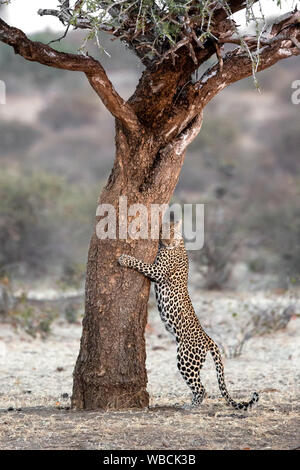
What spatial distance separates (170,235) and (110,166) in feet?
74.9

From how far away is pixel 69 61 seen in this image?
5324 mm

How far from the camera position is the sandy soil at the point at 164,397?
4887 mm

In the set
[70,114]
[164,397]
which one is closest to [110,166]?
[70,114]

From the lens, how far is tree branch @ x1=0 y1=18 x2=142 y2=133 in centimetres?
516

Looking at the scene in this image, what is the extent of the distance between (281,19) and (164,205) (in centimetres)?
185

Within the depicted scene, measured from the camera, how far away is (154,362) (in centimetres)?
878

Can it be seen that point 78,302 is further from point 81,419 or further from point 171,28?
point 171,28

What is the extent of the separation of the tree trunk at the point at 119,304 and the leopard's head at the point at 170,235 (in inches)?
33.6

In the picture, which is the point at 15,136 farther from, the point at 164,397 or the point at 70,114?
the point at 164,397

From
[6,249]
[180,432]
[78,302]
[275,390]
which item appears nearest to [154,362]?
[275,390]

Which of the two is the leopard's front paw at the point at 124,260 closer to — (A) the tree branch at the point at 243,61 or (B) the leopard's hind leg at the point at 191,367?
(B) the leopard's hind leg at the point at 191,367

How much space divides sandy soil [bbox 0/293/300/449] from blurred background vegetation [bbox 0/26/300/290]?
194cm

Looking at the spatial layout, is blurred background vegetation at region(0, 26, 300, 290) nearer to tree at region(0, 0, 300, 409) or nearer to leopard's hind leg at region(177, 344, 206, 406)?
leopard's hind leg at region(177, 344, 206, 406)
